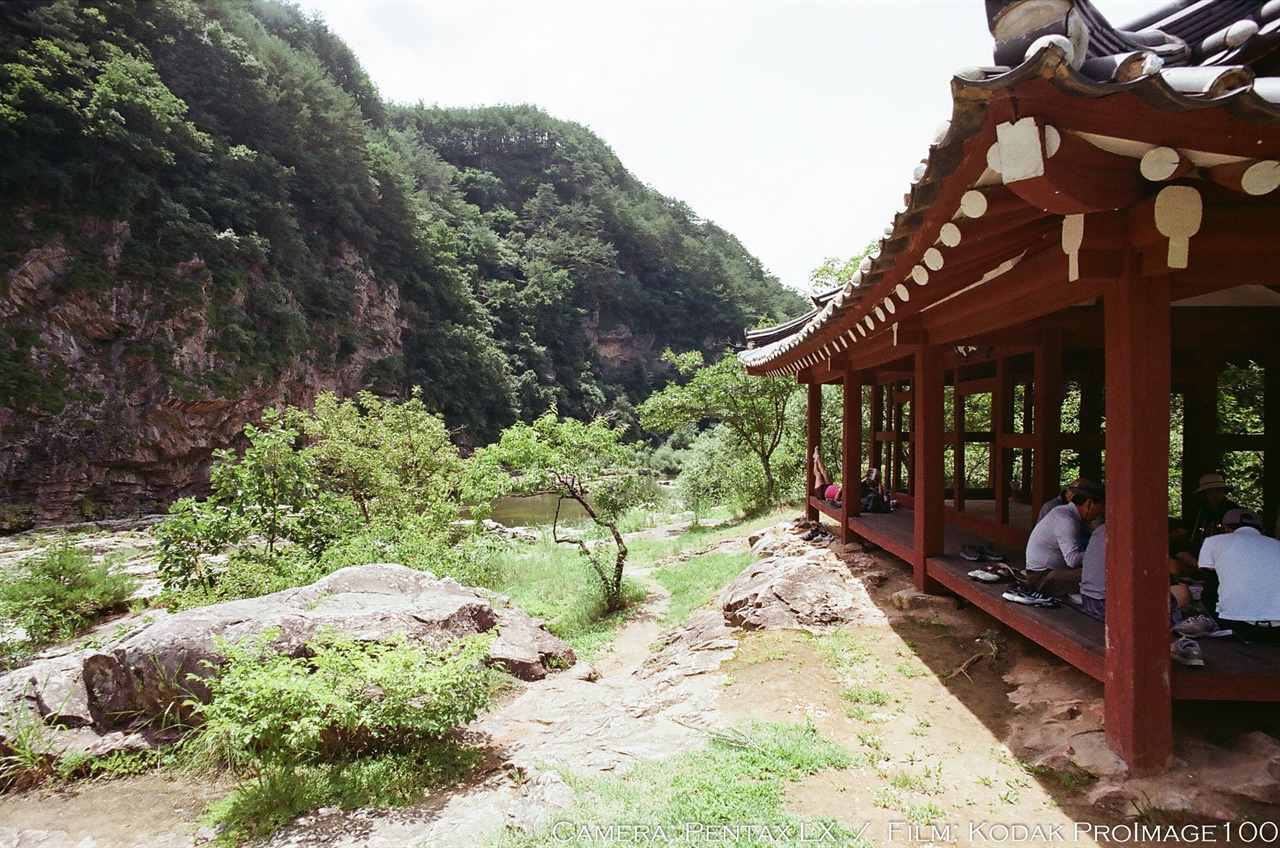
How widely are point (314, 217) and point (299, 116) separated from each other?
18.2 ft

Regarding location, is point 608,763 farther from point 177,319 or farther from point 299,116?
point 299,116

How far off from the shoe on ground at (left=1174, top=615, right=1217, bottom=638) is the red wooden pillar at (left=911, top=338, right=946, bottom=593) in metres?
2.10

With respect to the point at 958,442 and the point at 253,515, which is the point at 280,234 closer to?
the point at 253,515

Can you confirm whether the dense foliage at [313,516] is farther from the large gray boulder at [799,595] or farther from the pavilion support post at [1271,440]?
the pavilion support post at [1271,440]

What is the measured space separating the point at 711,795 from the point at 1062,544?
2893 mm

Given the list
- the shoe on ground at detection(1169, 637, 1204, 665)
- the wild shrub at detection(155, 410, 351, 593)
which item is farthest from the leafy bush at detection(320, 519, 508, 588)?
the shoe on ground at detection(1169, 637, 1204, 665)

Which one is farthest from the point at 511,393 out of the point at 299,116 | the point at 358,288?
the point at 299,116

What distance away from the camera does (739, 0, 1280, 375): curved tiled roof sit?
1631 millimetres

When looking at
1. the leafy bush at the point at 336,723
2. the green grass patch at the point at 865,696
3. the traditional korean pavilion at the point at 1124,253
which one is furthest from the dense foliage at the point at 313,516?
the traditional korean pavilion at the point at 1124,253

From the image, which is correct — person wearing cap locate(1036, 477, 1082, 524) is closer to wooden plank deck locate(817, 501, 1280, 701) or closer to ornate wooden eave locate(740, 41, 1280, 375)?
wooden plank deck locate(817, 501, 1280, 701)

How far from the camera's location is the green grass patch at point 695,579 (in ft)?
27.9

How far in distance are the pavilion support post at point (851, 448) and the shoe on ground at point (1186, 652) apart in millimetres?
4748

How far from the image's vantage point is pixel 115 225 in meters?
23.9

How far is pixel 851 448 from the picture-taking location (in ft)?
25.7
